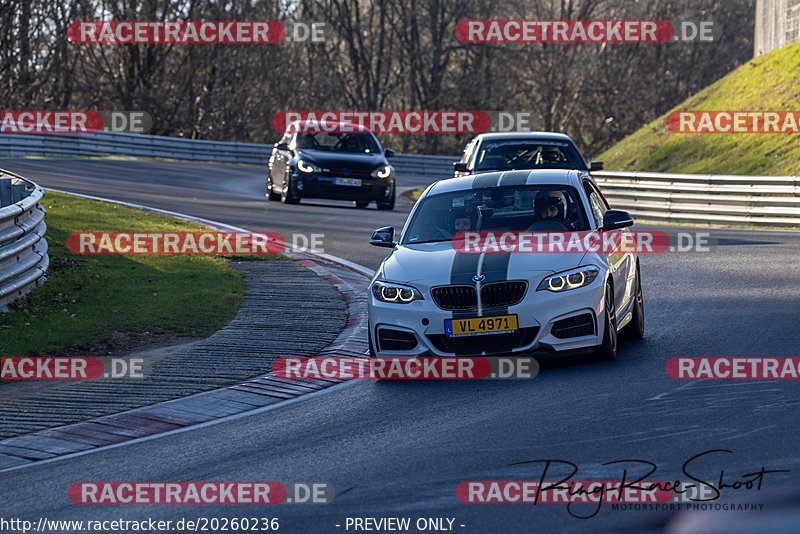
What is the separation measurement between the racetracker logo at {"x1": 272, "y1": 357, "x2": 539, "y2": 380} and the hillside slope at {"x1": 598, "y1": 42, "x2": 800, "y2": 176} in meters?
20.2

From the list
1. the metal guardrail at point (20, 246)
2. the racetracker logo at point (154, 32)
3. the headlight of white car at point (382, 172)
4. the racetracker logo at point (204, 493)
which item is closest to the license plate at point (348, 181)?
the headlight of white car at point (382, 172)

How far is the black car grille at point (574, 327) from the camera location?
8.66 metres

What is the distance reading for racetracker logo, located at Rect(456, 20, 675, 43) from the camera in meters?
54.4

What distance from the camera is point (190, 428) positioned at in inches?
309

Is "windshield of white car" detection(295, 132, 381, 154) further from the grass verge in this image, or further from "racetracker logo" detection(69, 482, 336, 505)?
"racetracker logo" detection(69, 482, 336, 505)

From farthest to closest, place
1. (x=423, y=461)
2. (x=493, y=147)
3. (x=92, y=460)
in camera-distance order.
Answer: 1. (x=493, y=147)
2. (x=92, y=460)
3. (x=423, y=461)

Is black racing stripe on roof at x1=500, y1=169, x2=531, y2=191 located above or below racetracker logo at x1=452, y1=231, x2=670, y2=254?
above

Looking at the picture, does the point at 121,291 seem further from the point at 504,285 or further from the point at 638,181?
the point at 638,181

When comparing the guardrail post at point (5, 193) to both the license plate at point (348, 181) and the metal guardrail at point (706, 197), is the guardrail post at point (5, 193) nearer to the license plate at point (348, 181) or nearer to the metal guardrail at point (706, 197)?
the license plate at point (348, 181)

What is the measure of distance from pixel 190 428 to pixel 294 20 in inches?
1960

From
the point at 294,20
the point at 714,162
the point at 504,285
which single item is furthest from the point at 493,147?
the point at 294,20

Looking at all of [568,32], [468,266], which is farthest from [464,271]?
[568,32]

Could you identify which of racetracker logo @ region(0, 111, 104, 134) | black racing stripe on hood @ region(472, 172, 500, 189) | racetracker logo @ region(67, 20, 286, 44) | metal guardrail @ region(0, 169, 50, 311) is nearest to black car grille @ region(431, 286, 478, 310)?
black racing stripe on hood @ region(472, 172, 500, 189)

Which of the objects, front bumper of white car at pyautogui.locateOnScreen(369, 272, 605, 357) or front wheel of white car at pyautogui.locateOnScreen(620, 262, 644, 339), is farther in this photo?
front wheel of white car at pyautogui.locateOnScreen(620, 262, 644, 339)
